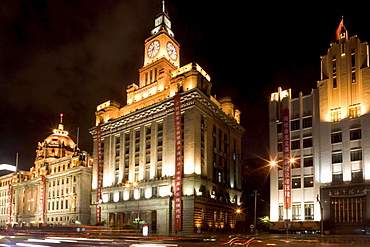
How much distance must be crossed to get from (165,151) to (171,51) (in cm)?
2974

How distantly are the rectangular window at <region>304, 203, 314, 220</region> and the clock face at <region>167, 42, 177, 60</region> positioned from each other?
4706 centimetres

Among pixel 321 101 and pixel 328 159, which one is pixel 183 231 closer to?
pixel 328 159

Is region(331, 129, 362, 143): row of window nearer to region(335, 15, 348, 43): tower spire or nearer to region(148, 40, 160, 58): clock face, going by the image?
region(335, 15, 348, 43): tower spire

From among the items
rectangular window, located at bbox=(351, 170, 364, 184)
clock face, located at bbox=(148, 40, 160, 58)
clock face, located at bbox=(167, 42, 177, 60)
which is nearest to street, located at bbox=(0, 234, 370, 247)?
rectangular window, located at bbox=(351, 170, 364, 184)

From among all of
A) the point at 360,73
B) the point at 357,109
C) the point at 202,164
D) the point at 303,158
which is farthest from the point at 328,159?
the point at 202,164

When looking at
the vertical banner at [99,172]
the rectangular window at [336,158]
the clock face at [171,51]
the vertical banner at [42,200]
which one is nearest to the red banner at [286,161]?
the rectangular window at [336,158]

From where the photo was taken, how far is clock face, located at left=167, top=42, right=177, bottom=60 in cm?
8540

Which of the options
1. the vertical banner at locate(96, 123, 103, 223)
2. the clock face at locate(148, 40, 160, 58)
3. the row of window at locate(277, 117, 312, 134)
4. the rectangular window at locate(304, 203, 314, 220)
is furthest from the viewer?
the clock face at locate(148, 40, 160, 58)

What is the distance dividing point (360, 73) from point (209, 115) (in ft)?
89.8

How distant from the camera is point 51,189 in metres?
106

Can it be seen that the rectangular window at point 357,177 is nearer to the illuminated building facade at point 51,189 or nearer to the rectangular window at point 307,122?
the rectangular window at point 307,122

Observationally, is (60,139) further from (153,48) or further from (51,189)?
(153,48)

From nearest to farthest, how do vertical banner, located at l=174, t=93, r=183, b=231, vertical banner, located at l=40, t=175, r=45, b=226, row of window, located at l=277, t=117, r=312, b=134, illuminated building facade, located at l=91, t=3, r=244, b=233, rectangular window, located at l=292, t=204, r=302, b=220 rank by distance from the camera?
rectangular window, located at l=292, t=204, r=302, b=220, row of window, located at l=277, t=117, r=312, b=134, vertical banner, located at l=174, t=93, r=183, b=231, illuminated building facade, located at l=91, t=3, r=244, b=233, vertical banner, located at l=40, t=175, r=45, b=226

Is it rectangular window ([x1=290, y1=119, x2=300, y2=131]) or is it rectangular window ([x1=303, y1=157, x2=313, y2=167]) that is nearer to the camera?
rectangular window ([x1=303, y1=157, x2=313, y2=167])
